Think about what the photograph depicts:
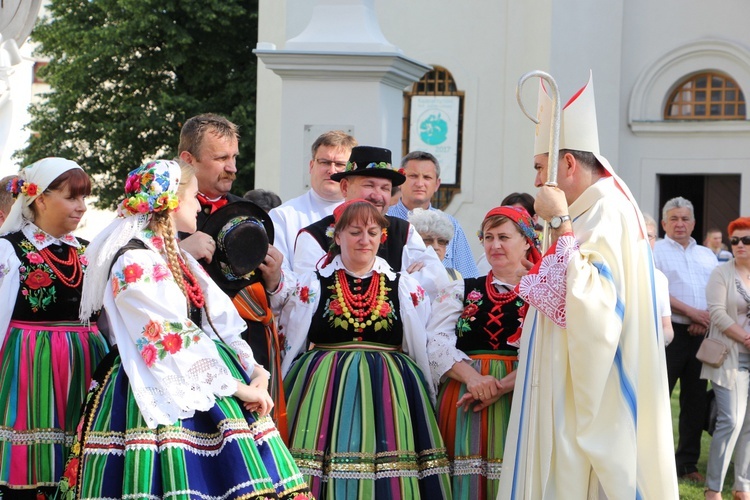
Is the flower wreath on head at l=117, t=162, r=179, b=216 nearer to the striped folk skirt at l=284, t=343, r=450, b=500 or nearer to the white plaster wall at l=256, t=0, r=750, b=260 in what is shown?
the striped folk skirt at l=284, t=343, r=450, b=500

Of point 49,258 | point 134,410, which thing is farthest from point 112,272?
point 49,258

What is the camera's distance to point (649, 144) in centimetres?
1778

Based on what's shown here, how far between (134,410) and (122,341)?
0.89 feet

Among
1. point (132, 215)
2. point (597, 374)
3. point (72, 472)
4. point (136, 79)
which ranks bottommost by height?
point (72, 472)

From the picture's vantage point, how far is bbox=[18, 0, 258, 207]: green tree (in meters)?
23.5

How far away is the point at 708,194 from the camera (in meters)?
18.0

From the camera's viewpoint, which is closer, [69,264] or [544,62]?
[69,264]

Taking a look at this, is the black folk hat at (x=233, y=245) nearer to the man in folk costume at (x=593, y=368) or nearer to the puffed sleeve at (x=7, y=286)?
the puffed sleeve at (x=7, y=286)

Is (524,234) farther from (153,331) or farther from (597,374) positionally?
(153,331)

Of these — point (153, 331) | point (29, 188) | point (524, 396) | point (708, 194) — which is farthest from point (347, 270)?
point (708, 194)

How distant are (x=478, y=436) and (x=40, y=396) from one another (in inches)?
77.4

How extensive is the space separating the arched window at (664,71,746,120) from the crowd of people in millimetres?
12377

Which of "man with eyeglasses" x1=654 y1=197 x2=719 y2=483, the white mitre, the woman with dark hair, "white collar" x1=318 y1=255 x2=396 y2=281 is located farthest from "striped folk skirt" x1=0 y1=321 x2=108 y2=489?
"man with eyeglasses" x1=654 y1=197 x2=719 y2=483

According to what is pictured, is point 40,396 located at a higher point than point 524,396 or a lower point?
lower
